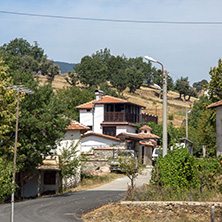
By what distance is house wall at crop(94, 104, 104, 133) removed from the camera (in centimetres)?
6406

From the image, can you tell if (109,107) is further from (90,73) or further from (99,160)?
(90,73)

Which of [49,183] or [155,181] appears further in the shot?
[49,183]

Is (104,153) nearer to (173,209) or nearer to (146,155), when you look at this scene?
(146,155)

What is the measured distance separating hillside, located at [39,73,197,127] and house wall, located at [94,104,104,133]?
32669mm

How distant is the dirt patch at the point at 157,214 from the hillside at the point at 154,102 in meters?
73.8

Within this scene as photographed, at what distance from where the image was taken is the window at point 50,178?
1457 inches

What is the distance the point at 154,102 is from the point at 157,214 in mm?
90258

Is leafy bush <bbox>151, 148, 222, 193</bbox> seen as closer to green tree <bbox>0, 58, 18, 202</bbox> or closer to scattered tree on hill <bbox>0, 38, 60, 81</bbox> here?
green tree <bbox>0, 58, 18, 202</bbox>

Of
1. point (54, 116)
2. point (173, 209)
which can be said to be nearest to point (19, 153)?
point (54, 116)

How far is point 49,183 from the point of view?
37.1 m

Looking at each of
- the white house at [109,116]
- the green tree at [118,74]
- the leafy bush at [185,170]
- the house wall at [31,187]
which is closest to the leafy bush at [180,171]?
the leafy bush at [185,170]

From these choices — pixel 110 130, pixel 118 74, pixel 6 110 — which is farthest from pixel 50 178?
pixel 118 74

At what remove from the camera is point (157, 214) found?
62.5 feet

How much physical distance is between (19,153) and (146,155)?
2867 cm
